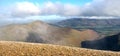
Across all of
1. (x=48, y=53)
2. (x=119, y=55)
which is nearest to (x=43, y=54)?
(x=48, y=53)

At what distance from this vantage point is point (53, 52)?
25906mm

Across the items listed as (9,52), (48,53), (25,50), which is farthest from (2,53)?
(48,53)

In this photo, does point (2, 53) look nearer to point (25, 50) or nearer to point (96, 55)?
point (25, 50)

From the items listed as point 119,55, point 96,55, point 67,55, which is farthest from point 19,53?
point 119,55

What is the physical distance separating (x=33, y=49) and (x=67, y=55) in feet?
13.1

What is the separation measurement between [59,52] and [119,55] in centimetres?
609

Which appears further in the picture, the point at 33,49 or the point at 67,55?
the point at 33,49

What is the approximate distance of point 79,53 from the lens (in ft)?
85.0

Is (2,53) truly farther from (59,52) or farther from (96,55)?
(96,55)

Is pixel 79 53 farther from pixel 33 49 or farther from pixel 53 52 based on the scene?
pixel 33 49

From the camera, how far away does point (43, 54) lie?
25047mm

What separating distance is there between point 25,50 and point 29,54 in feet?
4.96

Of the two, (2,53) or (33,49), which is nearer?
(2,53)

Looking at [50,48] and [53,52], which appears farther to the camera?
[50,48]
